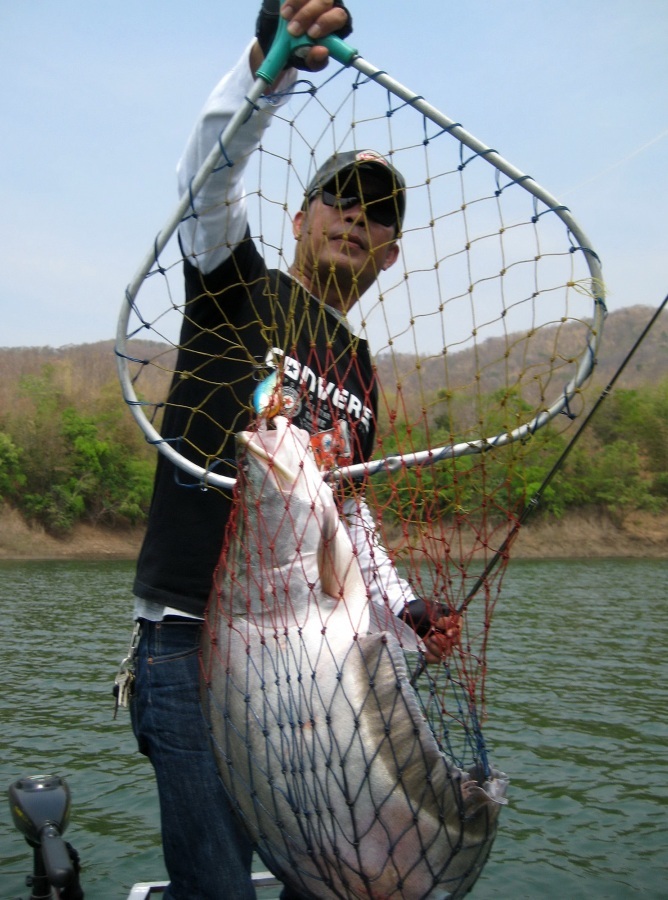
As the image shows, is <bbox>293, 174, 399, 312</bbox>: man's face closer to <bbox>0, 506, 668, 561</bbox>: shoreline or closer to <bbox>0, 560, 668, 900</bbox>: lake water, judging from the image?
<bbox>0, 560, 668, 900</bbox>: lake water

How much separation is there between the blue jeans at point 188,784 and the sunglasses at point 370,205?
1321mm

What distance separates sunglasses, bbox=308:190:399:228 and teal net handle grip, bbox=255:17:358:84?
528 millimetres

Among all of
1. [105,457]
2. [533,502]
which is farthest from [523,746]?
[105,457]

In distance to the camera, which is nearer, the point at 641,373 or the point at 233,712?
the point at 233,712

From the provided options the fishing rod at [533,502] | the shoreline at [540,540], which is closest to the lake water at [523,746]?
the fishing rod at [533,502]

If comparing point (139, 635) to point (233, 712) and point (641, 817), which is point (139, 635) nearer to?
point (233, 712)

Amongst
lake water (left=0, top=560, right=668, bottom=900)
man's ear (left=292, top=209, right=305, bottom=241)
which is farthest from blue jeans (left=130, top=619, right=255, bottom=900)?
lake water (left=0, top=560, right=668, bottom=900)

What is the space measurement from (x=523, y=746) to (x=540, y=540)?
33.8 meters

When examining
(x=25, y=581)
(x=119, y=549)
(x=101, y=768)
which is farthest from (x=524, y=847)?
(x=119, y=549)

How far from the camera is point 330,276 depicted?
2807 mm

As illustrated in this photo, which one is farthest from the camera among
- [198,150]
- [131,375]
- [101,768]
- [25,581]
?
[25,581]

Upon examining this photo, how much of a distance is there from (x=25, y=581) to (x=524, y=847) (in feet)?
76.0

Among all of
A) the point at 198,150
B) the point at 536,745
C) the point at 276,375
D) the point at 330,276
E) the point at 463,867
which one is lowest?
the point at 536,745

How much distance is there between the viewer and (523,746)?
985cm
